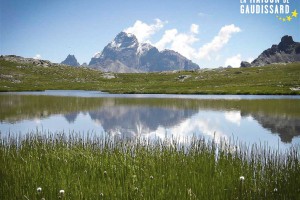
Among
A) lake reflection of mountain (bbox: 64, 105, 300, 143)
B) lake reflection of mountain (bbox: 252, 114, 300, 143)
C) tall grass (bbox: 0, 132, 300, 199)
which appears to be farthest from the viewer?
lake reflection of mountain (bbox: 64, 105, 300, 143)

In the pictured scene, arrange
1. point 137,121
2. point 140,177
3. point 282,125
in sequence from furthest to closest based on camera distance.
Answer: point 137,121 → point 282,125 → point 140,177

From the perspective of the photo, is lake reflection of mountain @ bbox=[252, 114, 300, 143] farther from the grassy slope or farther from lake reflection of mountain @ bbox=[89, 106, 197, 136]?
the grassy slope

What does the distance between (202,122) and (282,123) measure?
8031 millimetres

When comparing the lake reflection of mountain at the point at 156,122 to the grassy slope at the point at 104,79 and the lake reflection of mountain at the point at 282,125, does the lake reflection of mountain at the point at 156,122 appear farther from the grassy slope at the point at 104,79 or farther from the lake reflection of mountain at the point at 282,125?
the grassy slope at the point at 104,79

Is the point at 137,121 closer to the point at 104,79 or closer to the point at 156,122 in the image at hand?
the point at 156,122

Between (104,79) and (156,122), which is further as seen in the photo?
(104,79)

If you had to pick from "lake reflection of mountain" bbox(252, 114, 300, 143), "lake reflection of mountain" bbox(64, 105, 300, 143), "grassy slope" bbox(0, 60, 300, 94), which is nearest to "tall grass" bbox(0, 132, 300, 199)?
"lake reflection of mountain" bbox(64, 105, 300, 143)

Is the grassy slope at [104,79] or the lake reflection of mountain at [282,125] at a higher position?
the grassy slope at [104,79]

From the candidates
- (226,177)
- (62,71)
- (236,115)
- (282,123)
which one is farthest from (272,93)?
(62,71)

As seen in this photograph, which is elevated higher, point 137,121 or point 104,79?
point 104,79

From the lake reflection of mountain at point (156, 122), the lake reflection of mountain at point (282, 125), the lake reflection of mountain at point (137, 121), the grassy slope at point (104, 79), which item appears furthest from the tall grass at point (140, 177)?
the grassy slope at point (104, 79)

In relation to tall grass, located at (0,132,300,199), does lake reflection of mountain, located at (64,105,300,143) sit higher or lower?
lower

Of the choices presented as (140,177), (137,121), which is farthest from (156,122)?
(140,177)

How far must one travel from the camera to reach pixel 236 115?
134 ft
